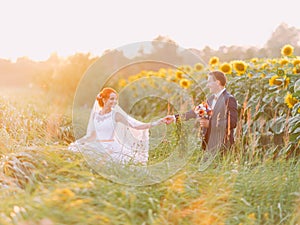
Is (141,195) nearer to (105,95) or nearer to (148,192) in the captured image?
(148,192)

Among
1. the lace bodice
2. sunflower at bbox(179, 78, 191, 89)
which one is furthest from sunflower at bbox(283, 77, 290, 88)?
the lace bodice

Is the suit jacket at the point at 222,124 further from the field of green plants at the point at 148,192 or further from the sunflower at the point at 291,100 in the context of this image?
the sunflower at the point at 291,100

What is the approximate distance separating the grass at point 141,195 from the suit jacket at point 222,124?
1.74ft

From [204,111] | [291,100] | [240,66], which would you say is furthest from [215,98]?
[240,66]

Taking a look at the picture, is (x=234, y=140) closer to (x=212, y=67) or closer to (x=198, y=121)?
(x=198, y=121)

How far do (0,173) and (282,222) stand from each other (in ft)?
6.36

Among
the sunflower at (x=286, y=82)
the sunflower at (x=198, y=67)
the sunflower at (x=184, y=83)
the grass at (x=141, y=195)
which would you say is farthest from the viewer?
the sunflower at (x=198, y=67)

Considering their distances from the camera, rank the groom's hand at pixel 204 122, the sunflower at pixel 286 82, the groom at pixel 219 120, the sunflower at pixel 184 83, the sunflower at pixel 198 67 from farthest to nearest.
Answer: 1. the sunflower at pixel 198 67
2. the sunflower at pixel 184 83
3. the sunflower at pixel 286 82
4. the groom's hand at pixel 204 122
5. the groom at pixel 219 120

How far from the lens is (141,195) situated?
10.1ft

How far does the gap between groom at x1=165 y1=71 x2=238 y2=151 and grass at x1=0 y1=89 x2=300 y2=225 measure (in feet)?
1.73

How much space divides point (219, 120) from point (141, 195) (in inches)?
66.6

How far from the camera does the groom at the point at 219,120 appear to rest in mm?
4426

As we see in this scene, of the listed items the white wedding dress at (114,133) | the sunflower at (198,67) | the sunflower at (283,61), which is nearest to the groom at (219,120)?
the white wedding dress at (114,133)

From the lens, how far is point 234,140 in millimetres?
4562
